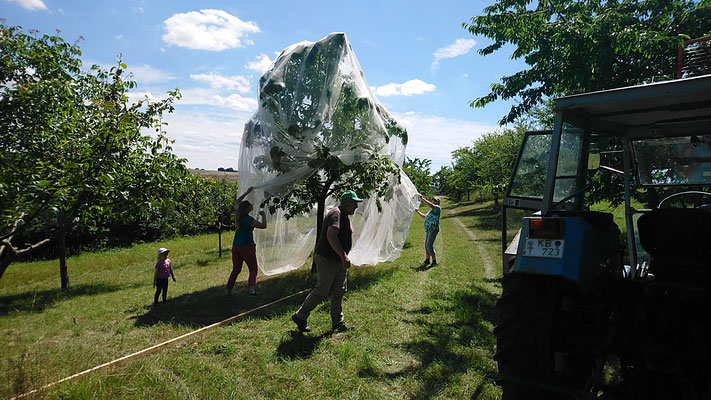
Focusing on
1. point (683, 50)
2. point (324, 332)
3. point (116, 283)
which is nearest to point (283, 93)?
point (324, 332)

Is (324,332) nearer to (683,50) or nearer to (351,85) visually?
(351,85)

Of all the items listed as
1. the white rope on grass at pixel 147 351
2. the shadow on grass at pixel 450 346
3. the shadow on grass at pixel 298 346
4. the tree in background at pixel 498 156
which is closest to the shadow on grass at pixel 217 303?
the white rope on grass at pixel 147 351

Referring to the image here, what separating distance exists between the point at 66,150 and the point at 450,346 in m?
6.28

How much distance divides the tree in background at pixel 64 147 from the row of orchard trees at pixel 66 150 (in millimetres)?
16

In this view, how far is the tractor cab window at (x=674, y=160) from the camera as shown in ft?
11.7

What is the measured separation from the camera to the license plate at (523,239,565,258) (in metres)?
2.56

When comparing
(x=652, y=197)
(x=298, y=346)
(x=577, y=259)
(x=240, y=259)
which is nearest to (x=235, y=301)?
(x=240, y=259)

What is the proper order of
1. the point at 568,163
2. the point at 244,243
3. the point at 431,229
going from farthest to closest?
1. the point at 431,229
2. the point at 244,243
3. the point at 568,163

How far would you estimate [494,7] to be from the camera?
7.96 metres

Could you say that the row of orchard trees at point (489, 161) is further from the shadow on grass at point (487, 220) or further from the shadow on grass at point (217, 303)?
the shadow on grass at point (217, 303)

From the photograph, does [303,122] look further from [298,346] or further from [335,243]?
[298,346]

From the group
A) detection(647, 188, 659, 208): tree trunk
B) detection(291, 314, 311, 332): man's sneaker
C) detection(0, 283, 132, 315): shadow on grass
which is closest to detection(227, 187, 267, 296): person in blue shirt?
detection(291, 314, 311, 332): man's sneaker

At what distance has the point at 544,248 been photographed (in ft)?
8.59

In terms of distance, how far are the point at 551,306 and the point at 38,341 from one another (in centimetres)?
564
